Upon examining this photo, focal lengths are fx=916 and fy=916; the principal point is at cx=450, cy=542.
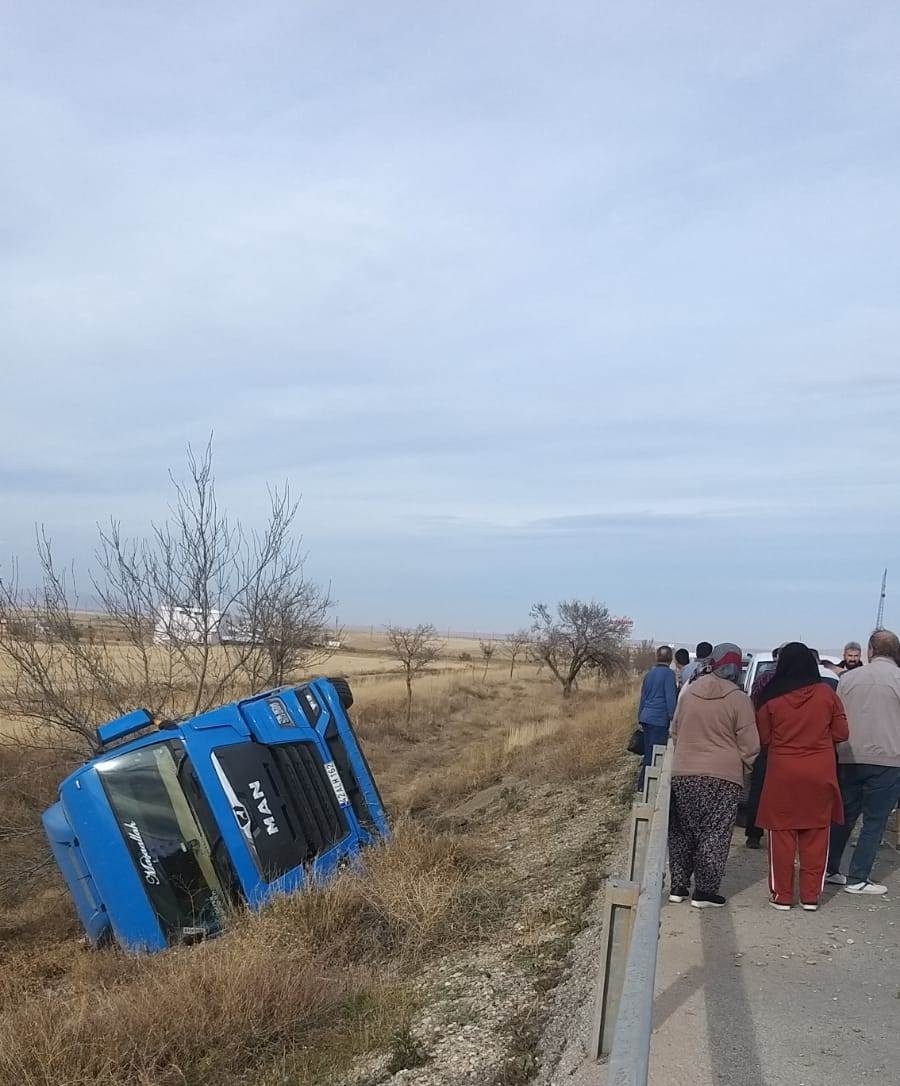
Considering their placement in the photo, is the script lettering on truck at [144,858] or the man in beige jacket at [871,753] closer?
the man in beige jacket at [871,753]

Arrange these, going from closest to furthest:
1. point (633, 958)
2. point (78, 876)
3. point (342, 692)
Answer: point (633, 958)
point (78, 876)
point (342, 692)

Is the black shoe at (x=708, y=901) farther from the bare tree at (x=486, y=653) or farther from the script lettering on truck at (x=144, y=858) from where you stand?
the bare tree at (x=486, y=653)

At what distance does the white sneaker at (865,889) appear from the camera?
21.4 ft

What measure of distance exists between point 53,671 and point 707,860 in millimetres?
9182

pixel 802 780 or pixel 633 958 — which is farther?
pixel 802 780

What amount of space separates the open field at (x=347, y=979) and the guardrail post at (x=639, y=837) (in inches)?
29.8

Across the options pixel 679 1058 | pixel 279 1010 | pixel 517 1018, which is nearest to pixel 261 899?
pixel 279 1010

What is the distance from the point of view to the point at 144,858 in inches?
278

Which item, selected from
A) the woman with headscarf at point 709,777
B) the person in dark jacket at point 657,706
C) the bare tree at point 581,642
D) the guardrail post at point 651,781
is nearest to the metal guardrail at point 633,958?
the woman with headscarf at point 709,777

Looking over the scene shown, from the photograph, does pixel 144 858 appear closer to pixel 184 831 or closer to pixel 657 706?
pixel 184 831

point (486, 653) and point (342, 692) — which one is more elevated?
point (342, 692)

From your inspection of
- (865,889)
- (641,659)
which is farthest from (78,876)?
(641,659)

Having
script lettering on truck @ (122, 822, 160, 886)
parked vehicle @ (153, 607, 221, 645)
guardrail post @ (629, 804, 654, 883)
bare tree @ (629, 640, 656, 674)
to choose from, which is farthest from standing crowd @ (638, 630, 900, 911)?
bare tree @ (629, 640, 656, 674)

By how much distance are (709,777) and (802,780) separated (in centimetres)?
63
